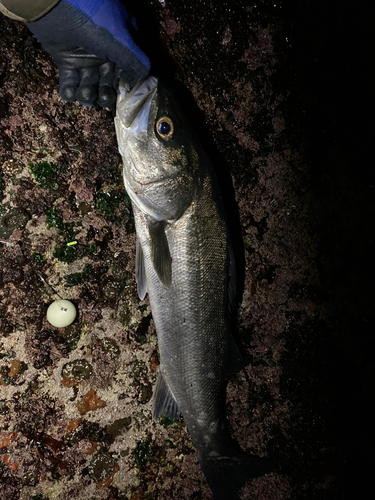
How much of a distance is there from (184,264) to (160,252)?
0.21 m

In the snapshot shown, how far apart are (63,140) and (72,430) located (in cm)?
256

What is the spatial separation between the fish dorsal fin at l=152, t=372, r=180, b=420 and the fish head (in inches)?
58.4

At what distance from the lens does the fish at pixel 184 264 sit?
2070mm

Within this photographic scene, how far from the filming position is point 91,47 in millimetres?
2064

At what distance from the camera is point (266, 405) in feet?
9.88

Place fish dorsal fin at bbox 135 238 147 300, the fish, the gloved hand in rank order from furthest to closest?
fish dorsal fin at bbox 135 238 147 300
the fish
the gloved hand

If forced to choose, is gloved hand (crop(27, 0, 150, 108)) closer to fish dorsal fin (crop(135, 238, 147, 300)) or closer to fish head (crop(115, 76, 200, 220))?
fish head (crop(115, 76, 200, 220))

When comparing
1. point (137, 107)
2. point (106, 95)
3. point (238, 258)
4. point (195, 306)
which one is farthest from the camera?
point (238, 258)

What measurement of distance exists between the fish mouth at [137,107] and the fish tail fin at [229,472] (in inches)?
108

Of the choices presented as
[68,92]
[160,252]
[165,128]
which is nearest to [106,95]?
[68,92]

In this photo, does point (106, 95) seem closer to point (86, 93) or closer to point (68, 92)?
point (86, 93)

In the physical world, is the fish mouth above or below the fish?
above

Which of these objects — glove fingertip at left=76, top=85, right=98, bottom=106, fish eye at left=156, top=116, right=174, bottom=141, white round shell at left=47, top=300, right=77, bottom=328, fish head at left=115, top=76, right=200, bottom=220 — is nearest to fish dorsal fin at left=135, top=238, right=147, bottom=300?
fish head at left=115, top=76, right=200, bottom=220

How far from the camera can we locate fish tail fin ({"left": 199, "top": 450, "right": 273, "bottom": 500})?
2.58 meters
